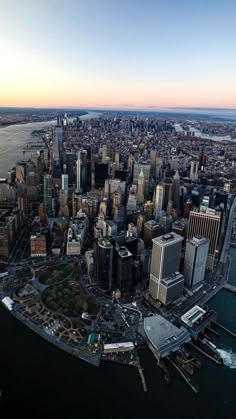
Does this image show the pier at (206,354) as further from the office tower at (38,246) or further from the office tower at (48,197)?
the office tower at (48,197)

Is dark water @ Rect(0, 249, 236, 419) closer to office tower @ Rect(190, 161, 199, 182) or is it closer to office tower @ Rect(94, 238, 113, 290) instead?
office tower @ Rect(94, 238, 113, 290)

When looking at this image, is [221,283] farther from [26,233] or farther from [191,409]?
[26,233]

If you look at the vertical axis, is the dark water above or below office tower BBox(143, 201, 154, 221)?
below

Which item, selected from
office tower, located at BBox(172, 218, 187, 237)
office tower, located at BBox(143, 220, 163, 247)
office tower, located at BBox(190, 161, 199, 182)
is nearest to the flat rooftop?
office tower, located at BBox(143, 220, 163, 247)

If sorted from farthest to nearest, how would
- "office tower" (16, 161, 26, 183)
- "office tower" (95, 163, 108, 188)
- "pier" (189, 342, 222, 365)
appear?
"office tower" (95, 163, 108, 188), "office tower" (16, 161, 26, 183), "pier" (189, 342, 222, 365)

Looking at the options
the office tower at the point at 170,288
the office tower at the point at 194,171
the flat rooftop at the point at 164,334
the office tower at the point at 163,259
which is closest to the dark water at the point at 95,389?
the flat rooftop at the point at 164,334

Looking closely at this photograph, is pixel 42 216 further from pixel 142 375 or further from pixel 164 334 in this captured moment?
pixel 142 375

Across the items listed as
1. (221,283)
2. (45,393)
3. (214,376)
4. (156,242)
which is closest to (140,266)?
(156,242)
